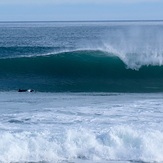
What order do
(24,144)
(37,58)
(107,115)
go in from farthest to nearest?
(37,58)
(107,115)
(24,144)

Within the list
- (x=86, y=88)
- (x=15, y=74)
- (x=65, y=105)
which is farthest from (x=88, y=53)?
(x=65, y=105)

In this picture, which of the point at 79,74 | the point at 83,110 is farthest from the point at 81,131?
the point at 79,74

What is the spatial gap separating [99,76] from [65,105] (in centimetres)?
731

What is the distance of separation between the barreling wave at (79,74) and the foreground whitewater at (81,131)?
161 inches

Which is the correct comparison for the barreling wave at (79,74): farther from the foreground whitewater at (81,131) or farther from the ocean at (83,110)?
the foreground whitewater at (81,131)

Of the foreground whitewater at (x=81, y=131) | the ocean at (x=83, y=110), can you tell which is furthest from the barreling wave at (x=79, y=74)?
the foreground whitewater at (x=81, y=131)

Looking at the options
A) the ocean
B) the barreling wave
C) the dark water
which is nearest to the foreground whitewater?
the ocean

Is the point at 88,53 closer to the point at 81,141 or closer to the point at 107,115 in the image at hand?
the point at 107,115

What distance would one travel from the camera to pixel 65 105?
466 inches

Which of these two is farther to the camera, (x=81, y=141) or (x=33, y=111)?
(x=33, y=111)

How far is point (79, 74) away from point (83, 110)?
8.34 meters

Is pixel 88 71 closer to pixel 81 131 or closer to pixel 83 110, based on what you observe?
pixel 83 110

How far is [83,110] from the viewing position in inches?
437

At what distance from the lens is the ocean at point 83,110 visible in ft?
26.3
